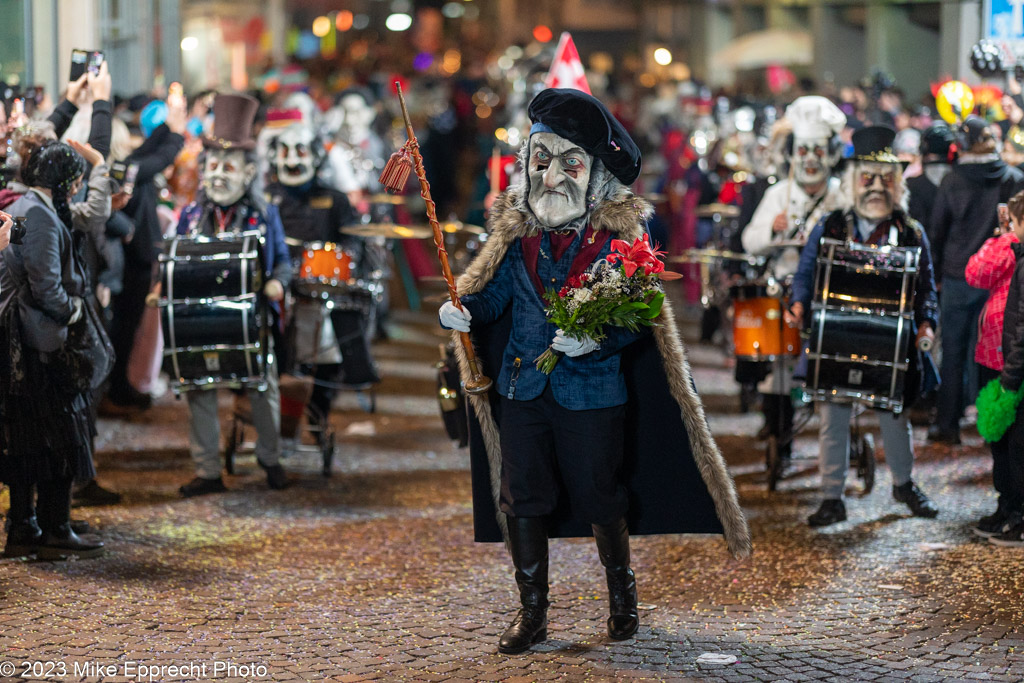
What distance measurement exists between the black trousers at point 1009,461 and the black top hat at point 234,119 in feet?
14.7

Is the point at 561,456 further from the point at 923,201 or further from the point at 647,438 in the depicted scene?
the point at 923,201

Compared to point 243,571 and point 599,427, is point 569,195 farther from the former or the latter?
point 243,571

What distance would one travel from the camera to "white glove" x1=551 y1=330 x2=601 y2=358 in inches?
211

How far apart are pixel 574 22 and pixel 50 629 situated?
43.8m

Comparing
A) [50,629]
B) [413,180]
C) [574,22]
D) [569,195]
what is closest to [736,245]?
[569,195]

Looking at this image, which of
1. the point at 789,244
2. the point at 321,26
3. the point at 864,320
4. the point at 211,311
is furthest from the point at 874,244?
the point at 321,26

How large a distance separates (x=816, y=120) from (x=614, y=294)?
157 inches

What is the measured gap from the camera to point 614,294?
5.38 metres

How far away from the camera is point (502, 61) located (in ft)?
92.0

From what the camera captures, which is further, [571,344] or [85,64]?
[85,64]

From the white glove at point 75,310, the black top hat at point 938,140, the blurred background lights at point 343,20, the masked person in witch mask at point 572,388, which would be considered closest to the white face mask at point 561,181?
the masked person in witch mask at point 572,388

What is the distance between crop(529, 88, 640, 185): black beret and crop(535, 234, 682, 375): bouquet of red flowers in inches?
15.1

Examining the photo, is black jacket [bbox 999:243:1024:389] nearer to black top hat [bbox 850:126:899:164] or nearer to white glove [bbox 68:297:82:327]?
black top hat [bbox 850:126:899:164]

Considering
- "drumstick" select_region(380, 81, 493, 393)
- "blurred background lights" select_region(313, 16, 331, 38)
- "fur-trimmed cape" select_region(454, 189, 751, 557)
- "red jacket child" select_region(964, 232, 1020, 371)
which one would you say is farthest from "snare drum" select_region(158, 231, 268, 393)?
"blurred background lights" select_region(313, 16, 331, 38)
